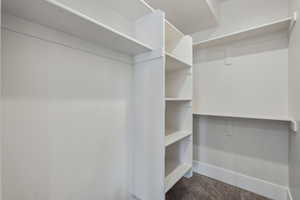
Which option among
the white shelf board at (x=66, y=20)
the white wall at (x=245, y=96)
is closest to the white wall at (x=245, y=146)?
the white wall at (x=245, y=96)

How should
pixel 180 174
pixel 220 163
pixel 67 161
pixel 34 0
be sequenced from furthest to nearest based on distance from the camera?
pixel 220 163 < pixel 180 174 < pixel 67 161 < pixel 34 0

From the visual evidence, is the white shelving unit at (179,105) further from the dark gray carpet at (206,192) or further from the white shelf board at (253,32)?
the white shelf board at (253,32)

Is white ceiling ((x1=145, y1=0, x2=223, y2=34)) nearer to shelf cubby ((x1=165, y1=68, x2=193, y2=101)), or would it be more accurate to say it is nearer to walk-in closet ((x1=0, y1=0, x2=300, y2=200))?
walk-in closet ((x1=0, y1=0, x2=300, y2=200))

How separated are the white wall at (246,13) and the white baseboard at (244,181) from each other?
2010mm

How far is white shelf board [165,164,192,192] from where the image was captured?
1.37m

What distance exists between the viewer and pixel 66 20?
0.79 m

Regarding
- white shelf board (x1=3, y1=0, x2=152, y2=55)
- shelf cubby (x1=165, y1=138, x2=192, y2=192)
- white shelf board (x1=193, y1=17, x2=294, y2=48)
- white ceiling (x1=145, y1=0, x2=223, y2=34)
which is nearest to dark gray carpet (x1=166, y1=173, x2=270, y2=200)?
shelf cubby (x1=165, y1=138, x2=192, y2=192)

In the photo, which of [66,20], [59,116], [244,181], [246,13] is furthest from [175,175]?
[246,13]

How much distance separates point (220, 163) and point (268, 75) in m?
1.35

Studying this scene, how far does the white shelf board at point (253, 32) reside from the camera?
4.70ft

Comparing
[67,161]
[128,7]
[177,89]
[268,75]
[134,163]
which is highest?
[128,7]

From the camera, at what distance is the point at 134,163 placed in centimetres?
141

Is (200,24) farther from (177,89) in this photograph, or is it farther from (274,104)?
(274,104)

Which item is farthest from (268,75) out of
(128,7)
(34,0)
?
(34,0)
